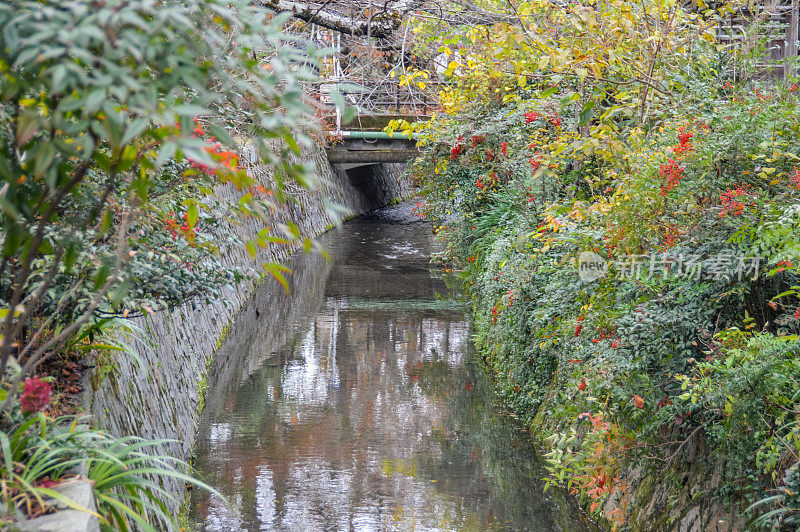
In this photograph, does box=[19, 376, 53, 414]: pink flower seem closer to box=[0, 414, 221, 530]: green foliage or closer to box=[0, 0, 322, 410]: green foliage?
box=[0, 414, 221, 530]: green foliage

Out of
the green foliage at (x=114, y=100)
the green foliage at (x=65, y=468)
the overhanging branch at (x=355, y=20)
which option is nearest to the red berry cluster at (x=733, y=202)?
the green foliage at (x=114, y=100)

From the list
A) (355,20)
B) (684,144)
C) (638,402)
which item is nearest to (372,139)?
(355,20)

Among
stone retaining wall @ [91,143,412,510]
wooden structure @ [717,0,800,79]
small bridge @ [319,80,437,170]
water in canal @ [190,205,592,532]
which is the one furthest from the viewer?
small bridge @ [319,80,437,170]

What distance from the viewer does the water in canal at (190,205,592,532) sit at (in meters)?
6.37

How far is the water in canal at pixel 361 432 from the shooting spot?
6371 mm

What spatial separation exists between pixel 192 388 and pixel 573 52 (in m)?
5.61

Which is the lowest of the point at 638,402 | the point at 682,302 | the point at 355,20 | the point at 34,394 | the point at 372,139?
the point at 638,402

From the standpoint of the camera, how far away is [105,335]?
568 centimetres

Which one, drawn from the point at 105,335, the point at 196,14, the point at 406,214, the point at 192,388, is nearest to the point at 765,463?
the point at 196,14

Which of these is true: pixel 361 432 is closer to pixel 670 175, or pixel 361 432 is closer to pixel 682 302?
pixel 682 302

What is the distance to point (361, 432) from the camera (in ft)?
26.6

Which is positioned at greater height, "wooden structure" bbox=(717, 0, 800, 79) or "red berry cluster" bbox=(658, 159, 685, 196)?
"wooden structure" bbox=(717, 0, 800, 79)

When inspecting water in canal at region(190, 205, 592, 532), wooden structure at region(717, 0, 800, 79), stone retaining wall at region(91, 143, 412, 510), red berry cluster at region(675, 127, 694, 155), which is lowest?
water in canal at region(190, 205, 592, 532)

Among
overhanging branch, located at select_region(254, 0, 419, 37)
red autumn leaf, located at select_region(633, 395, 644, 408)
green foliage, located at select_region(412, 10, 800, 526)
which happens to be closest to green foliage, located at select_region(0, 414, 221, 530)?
red autumn leaf, located at select_region(633, 395, 644, 408)
